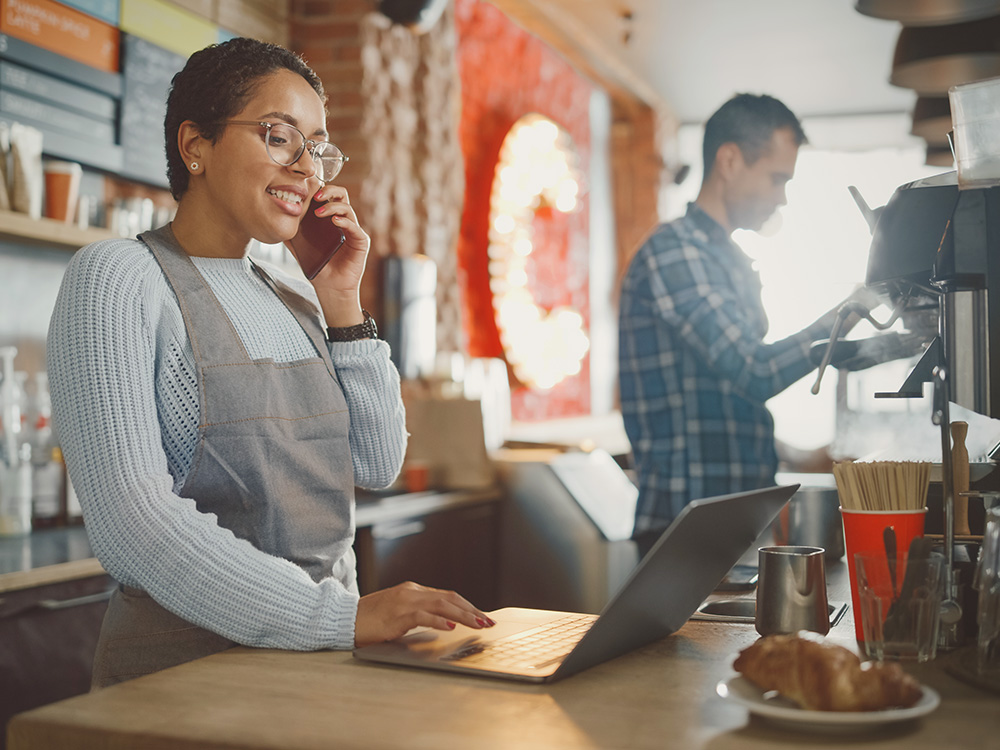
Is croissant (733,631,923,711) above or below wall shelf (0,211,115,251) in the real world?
below

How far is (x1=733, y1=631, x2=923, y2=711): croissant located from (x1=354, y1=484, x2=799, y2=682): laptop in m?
0.17

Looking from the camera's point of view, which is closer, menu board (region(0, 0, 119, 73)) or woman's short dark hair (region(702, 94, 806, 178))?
woman's short dark hair (region(702, 94, 806, 178))

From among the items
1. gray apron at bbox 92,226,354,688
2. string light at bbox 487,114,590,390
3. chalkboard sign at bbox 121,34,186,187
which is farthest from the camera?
string light at bbox 487,114,590,390

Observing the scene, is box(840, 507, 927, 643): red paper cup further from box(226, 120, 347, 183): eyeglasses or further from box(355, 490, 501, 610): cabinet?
box(355, 490, 501, 610): cabinet

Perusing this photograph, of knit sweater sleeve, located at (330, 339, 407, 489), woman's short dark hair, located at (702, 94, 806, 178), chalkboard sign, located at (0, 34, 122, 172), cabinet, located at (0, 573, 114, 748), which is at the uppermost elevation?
chalkboard sign, located at (0, 34, 122, 172)

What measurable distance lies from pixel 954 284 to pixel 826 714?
2.14ft

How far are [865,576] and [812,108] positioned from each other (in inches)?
311

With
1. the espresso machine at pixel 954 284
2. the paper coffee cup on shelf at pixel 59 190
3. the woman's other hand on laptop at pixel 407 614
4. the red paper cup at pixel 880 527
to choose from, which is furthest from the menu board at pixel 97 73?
the red paper cup at pixel 880 527

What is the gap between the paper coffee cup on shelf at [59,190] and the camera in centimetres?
267

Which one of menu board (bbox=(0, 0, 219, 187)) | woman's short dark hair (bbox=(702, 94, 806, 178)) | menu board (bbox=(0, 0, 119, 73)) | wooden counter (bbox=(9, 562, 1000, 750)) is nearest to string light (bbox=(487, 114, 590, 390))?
menu board (bbox=(0, 0, 219, 187))

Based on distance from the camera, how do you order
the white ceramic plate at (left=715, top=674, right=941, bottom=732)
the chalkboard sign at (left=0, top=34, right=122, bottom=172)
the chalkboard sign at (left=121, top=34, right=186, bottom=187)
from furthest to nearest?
the chalkboard sign at (left=121, top=34, right=186, bottom=187)
the chalkboard sign at (left=0, top=34, right=122, bottom=172)
the white ceramic plate at (left=715, top=674, right=941, bottom=732)

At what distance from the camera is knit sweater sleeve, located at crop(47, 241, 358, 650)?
1236mm

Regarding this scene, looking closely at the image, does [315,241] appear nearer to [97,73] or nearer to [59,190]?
[59,190]

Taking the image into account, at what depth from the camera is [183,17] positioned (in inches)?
134
